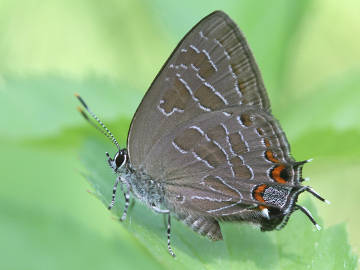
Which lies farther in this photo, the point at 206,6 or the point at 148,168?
the point at 206,6

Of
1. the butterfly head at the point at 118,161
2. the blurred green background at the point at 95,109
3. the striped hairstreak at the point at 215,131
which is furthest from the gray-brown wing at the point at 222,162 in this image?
the blurred green background at the point at 95,109

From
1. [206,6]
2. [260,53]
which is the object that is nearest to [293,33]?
[260,53]

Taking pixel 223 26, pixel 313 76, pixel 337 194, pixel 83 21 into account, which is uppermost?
pixel 83 21

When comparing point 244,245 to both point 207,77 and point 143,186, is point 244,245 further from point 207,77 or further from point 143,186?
point 207,77

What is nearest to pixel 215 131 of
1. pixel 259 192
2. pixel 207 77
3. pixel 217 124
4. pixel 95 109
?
pixel 217 124

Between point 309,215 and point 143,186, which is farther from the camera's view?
point 143,186

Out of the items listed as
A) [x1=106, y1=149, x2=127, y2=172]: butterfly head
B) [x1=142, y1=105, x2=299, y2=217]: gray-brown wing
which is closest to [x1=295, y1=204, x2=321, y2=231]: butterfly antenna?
[x1=142, y1=105, x2=299, y2=217]: gray-brown wing

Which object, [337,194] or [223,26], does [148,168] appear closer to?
[223,26]
